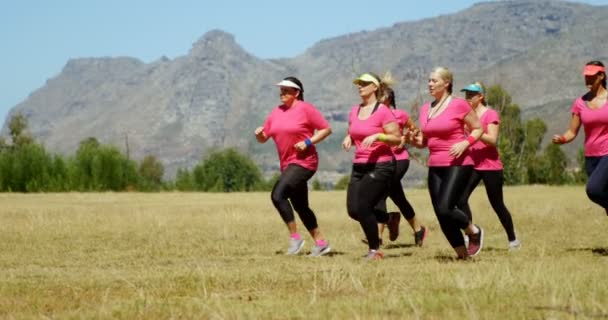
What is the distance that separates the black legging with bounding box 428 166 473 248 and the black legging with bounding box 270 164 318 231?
7.62 feet

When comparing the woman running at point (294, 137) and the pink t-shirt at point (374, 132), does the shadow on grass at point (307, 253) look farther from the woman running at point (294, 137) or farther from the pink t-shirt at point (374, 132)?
the pink t-shirt at point (374, 132)

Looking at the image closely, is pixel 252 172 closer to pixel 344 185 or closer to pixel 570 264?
pixel 344 185

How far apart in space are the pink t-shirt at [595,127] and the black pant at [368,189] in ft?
7.71

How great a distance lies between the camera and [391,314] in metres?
5.91

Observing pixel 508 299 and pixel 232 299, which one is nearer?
pixel 508 299

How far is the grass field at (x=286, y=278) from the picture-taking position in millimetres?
6160

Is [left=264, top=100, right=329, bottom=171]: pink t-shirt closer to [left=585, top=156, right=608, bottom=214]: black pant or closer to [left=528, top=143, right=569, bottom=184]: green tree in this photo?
[left=585, top=156, right=608, bottom=214]: black pant

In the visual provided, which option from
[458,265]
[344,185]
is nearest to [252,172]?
[344,185]

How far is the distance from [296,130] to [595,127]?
11.8 ft

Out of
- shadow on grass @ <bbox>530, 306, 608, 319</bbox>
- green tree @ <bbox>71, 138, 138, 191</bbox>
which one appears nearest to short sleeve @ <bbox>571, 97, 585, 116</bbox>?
shadow on grass @ <bbox>530, 306, 608, 319</bbox>

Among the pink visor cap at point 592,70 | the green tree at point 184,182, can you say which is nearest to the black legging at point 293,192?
the pink visor cap at point 592,70

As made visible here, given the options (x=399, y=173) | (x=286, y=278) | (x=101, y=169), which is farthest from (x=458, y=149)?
(x=101, y=169)

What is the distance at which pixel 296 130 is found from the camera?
12047 millimetres

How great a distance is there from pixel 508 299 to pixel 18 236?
1175 centimetres
